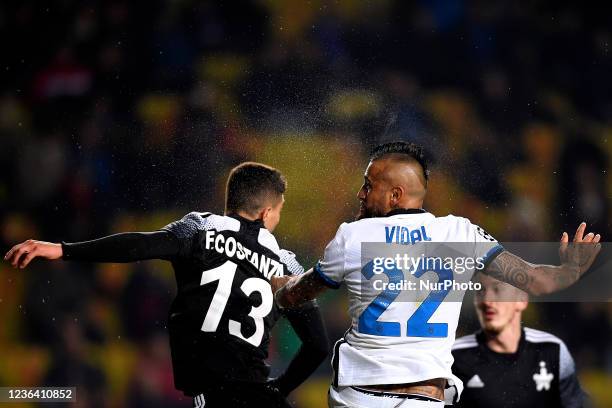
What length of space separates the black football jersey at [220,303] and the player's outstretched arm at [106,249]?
0.12 m

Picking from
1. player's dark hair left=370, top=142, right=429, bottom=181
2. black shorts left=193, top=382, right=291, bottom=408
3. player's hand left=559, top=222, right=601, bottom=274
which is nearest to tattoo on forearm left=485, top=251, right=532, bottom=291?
player's hand left=559, top=222, right=601, bottom=274

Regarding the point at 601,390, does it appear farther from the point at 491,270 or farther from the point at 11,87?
the point at 11,87

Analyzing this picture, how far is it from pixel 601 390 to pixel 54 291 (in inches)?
157

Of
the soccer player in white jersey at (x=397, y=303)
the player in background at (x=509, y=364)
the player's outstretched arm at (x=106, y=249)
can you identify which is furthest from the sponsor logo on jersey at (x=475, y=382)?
the player's outstretched arm at (x=106, y=249)

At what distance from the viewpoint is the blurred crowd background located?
5.89 m

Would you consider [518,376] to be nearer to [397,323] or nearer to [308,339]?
[308,339]

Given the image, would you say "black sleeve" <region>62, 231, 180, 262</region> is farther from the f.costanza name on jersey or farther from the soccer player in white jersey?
the soccer player in white jersey

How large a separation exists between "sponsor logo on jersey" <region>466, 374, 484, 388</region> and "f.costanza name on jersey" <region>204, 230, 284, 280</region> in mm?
1314

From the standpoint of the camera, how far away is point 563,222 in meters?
6.19

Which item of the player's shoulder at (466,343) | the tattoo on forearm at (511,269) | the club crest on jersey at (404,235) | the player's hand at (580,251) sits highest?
the club crest on jersey at (404,235)

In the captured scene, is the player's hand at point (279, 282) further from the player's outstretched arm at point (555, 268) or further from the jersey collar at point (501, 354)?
the jersey collar at point (501, 354)

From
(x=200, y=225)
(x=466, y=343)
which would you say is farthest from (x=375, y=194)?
(x=466, y=343)

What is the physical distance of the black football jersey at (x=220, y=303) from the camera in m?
3.55

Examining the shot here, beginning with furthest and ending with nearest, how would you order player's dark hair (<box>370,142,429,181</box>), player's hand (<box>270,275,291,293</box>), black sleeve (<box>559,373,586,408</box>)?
black sleeve (<box>559,373,586,408</box>) → player's hand (<box>270,275,291,293</box>) → player's dark hair (<box>370,142,429,181</box>)
